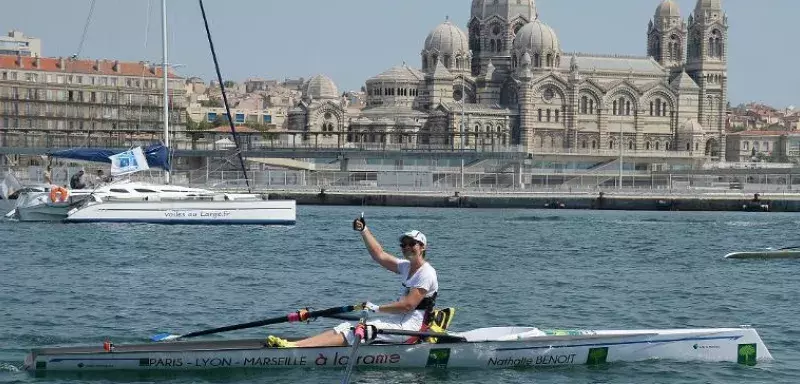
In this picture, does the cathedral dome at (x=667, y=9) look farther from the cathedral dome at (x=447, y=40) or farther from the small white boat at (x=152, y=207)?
the small white boat at (x=152, y=207)

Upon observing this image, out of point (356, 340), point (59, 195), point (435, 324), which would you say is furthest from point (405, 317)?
point (59, 195)

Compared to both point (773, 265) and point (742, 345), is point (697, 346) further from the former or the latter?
point (773, 265)

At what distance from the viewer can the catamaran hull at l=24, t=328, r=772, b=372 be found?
2017 cm

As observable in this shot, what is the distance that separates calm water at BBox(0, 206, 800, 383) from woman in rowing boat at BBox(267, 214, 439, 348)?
0.49 m

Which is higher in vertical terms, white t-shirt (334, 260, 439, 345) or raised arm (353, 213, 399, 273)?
raised arm (353, 213, 399, 273)

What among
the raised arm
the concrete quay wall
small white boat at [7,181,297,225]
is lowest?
the concrete quay wall

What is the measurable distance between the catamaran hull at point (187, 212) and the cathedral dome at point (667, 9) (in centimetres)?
9813

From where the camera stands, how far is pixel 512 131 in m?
134

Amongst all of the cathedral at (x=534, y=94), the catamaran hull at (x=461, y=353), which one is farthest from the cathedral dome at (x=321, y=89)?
the catamaran hull at (x=461, y=353)

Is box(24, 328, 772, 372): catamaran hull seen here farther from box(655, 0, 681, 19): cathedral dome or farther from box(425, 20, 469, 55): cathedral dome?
box(655, 0, 681, 19): cathedral dome

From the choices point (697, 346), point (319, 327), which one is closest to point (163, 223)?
point (319, 327)

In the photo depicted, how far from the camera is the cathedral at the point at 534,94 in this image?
133625 millimetres

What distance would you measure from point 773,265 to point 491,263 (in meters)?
7.57

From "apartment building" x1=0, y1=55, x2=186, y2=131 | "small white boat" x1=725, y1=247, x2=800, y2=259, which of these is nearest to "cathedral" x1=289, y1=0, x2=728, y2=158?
"apartment building" x1=0, y1=55, x2=186, y2=131
